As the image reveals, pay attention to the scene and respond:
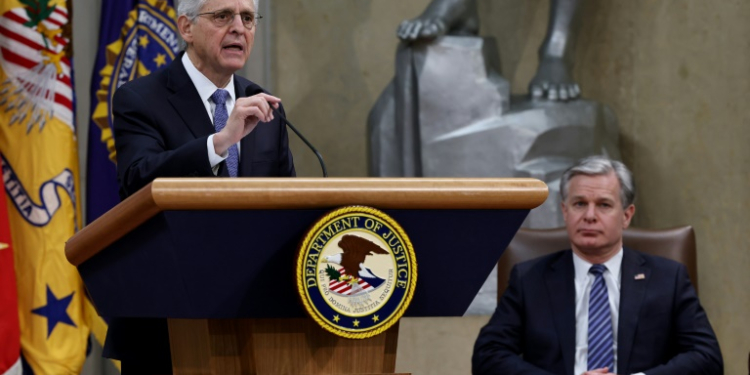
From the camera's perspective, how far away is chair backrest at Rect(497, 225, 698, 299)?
3.89 m

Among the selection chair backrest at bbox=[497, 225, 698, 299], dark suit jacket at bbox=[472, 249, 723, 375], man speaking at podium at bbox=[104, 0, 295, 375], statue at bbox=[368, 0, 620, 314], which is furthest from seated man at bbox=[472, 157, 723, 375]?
man speaking at podium at bbox=[104, 0, 295, 375]

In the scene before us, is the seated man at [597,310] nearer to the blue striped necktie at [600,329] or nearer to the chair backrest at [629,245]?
the blue striped necktie at [600,329]

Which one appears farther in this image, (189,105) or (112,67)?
(112,67)

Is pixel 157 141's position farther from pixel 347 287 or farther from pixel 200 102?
pixel 347 287

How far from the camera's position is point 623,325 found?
340 cm

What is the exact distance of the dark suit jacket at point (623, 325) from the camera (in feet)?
11.0

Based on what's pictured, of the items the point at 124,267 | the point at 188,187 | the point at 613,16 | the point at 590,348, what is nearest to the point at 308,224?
the point at 188,187

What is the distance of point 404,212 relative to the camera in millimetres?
1655

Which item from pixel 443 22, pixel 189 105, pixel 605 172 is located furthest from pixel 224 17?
pixel 443 22

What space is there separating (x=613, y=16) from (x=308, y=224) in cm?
419

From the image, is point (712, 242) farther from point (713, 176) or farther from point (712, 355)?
point (712, 355)

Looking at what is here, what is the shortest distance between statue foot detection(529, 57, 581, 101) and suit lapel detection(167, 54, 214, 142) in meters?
3.17

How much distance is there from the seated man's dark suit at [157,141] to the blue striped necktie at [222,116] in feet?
0.04

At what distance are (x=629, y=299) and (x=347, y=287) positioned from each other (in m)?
2.01
